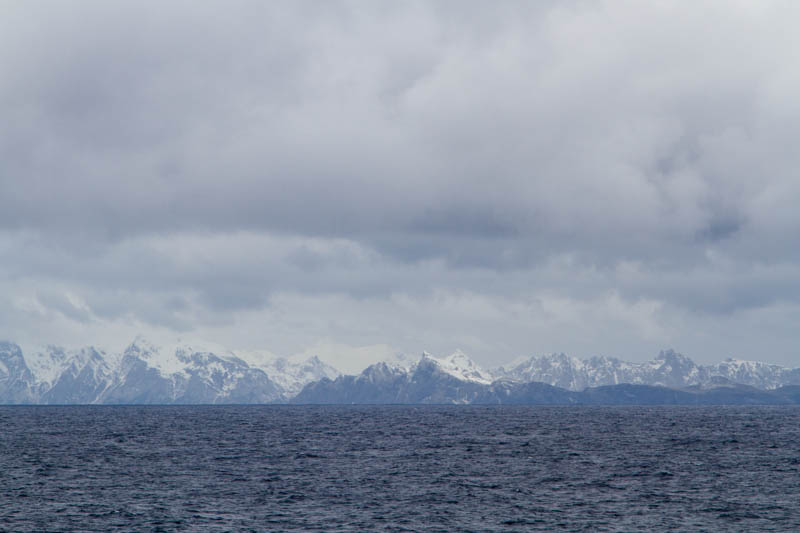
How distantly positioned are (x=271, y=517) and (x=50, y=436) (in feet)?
436

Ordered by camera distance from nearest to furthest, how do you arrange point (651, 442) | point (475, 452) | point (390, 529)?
point (390, 529), point (475, 452), point (651, 442)

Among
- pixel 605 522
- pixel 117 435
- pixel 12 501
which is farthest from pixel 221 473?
pixel 117 435

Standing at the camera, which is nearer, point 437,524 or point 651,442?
point 437,524

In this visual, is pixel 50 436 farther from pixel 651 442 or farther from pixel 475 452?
pixel 651 442

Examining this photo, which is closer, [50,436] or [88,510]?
[88,510]

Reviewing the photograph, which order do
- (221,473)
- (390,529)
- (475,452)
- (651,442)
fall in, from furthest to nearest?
(651,442) < (475,452) < (221,473) < (390,529)

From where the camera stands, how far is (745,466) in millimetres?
119875

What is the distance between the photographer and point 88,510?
3228 inches

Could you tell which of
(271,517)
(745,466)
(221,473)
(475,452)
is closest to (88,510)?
(271,517)

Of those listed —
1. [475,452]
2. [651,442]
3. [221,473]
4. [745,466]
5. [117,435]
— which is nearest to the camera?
[221,473]

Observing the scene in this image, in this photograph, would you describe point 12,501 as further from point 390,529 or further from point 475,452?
point 475,452

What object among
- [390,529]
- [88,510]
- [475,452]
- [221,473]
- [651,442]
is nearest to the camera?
[390,529]

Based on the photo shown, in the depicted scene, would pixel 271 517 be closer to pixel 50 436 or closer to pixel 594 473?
pixel 594 473

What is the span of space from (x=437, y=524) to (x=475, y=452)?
6920 cm
